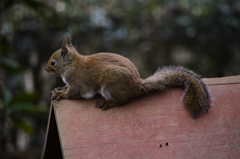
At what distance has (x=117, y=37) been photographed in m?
5.39

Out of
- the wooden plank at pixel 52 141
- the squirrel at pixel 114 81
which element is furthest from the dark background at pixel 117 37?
the squirrel at pixel 114 81

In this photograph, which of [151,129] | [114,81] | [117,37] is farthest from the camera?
[117,37]

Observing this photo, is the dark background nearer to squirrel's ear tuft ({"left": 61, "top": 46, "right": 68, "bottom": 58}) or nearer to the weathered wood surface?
squirrel's ear tuft ({"left": 61, "top": 46, "right": 68, "bottom": 58})

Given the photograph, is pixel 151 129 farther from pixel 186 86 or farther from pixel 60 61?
pixel 60 61

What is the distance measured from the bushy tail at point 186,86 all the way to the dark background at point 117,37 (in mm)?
2825

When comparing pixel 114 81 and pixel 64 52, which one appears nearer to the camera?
pixel 114 81

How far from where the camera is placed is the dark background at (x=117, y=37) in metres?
5.24

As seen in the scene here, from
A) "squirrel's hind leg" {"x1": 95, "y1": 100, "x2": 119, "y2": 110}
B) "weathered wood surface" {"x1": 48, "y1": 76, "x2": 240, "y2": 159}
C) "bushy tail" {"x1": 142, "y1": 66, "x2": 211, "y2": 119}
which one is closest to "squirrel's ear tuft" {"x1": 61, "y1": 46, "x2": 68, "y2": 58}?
"weathered wood surface" {"x1": 48, "y1": 76, "x2": 240, "y2": 159}

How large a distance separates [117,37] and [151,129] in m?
3.28

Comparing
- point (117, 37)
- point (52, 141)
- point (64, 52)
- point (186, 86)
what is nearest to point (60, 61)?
point (64, 52)

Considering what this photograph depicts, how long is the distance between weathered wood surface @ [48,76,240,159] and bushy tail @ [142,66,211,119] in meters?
0.05

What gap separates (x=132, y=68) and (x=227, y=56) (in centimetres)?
326

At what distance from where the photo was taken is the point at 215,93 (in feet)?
8.54

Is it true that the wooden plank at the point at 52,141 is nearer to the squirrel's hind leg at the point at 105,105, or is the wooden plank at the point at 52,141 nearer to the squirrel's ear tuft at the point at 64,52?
the squirrel's hind leg at the point at 105,105
